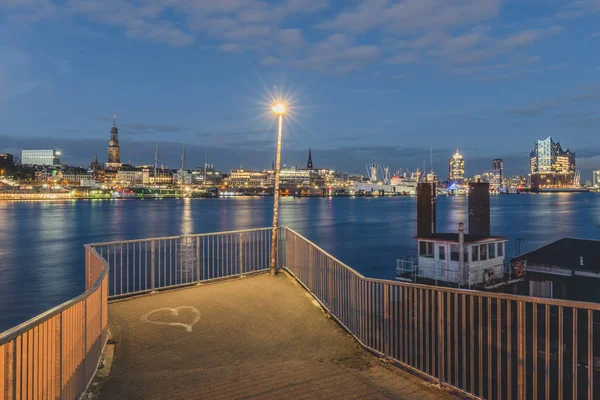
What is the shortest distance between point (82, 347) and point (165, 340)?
2.04m

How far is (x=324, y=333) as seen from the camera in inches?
290

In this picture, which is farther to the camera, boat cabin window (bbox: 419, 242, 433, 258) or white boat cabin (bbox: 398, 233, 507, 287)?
boat cabin window (bbox: 419, 242, 433, 258)

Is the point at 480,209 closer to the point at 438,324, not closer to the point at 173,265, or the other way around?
the point at 173,265

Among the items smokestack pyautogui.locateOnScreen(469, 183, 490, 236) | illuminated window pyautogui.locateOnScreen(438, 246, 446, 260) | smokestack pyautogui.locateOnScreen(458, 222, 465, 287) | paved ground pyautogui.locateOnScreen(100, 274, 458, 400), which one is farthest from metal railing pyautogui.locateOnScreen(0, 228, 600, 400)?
smokestack pyautogui.locateOnScreen(469, 183, 490, 236)

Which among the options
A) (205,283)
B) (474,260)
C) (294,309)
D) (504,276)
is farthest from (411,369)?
(504,276)

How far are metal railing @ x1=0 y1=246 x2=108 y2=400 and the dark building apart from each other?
21.7 metres

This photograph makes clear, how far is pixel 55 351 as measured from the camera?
13.7ft

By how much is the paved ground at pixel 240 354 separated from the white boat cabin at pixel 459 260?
606 inches

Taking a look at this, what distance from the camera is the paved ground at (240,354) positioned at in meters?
5.29

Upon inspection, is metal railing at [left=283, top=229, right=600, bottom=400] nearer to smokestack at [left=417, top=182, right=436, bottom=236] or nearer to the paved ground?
the paved ground

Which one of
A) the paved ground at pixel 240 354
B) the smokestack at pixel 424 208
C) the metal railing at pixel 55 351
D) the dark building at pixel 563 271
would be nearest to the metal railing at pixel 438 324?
the paved ground at pixel 240 354

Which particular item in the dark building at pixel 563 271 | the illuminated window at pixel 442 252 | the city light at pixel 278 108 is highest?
the city light at pixel 278 108

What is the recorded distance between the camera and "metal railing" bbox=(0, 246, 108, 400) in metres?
3.37

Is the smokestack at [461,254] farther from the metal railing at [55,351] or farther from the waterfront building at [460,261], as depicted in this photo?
the metal railing at [55,351]
